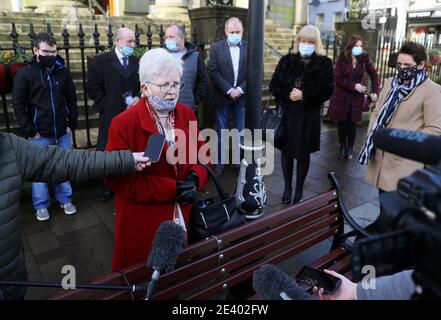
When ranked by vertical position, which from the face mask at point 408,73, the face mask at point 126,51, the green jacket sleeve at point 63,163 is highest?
the face mask at point 126,51

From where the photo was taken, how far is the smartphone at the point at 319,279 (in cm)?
186

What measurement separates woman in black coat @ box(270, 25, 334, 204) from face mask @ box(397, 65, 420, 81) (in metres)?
1.00

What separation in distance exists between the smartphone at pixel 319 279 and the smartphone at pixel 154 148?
3.34 feet

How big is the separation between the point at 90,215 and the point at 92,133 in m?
2.87

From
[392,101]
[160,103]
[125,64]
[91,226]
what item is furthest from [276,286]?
[125,64]

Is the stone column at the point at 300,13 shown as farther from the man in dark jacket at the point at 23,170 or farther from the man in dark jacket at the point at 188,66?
the man in dark jacket at the point at 23,170

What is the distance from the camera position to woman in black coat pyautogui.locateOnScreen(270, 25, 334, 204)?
4164 millimetres

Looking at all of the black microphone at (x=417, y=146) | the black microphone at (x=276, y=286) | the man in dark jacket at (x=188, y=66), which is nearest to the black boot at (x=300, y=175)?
the man in dark jacket at (x=188, y=66)

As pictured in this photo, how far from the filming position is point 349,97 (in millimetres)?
6066

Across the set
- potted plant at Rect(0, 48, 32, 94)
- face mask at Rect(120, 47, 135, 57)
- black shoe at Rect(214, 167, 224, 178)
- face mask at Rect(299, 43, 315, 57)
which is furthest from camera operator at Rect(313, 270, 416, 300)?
potted plant at Rect(0, 48, 32, 94)

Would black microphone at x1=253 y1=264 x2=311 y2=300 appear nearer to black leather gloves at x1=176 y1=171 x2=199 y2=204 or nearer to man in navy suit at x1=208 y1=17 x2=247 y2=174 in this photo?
black leather gloves at x1=176 y1=171 x2=199 y2=204

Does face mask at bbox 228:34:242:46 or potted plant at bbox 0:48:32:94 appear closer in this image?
potted plant at bbox 0:48:32:94

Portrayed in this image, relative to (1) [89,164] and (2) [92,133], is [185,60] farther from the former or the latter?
(1) [89,164]
